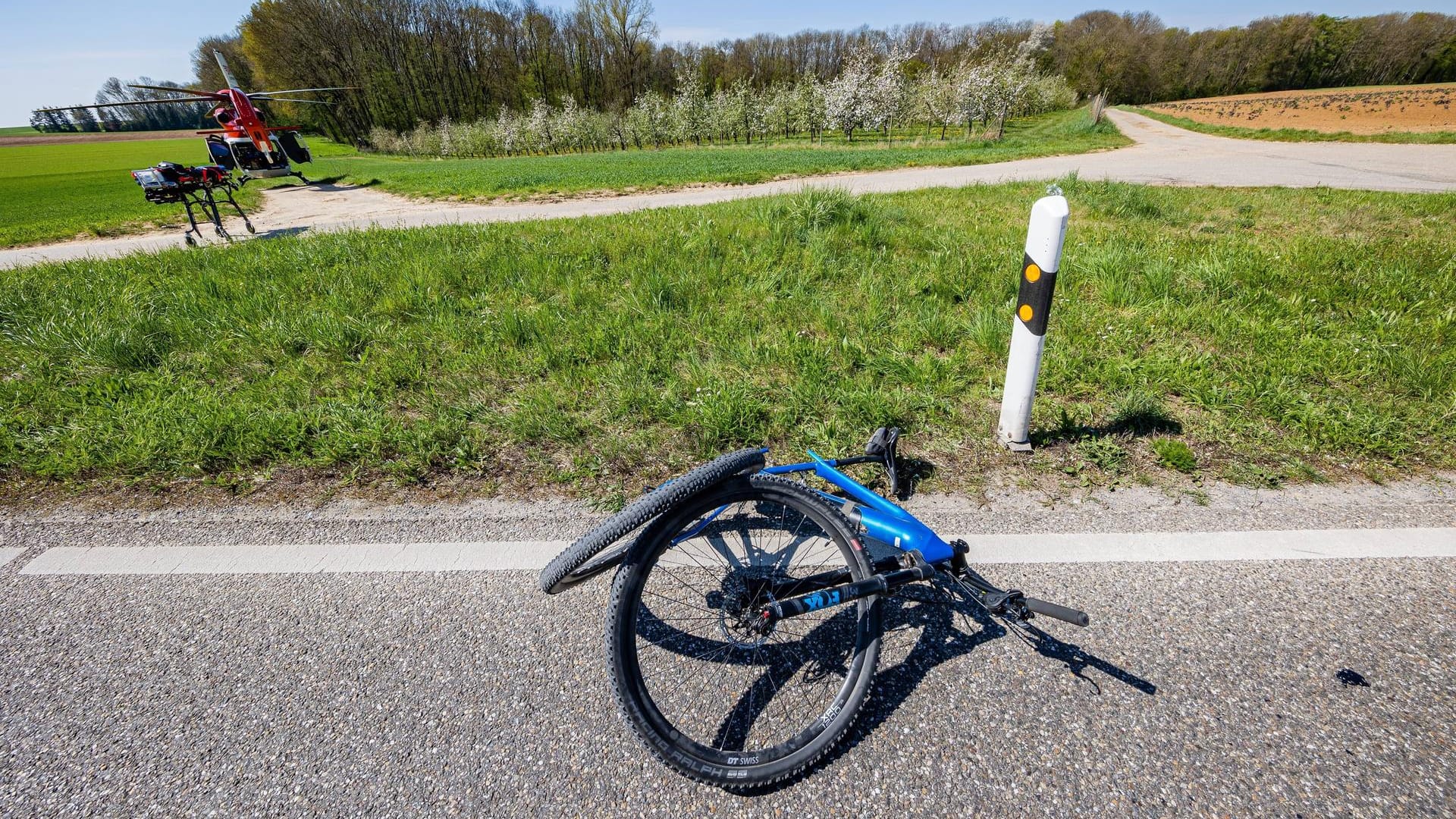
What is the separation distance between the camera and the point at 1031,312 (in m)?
2.99

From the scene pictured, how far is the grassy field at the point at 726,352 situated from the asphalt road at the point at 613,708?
925 millimetres

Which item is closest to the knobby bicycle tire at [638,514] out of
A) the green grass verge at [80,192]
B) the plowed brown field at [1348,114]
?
the green grass verge at [80,192]

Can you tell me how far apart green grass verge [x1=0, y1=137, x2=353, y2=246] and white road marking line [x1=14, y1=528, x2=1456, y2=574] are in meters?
14.6

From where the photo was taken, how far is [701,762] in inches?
65.1

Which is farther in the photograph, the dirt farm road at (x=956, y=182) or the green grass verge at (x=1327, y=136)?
the green grass verge at (x=1327, y=136)

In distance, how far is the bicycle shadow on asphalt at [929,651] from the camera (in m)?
1.82

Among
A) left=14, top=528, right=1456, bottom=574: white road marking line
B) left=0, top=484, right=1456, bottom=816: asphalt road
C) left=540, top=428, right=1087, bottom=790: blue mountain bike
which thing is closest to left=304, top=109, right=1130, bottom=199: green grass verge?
left=14, top=528, right=1456, bottom=574: white road marking line

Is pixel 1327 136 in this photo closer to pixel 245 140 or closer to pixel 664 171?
pixel 664 171

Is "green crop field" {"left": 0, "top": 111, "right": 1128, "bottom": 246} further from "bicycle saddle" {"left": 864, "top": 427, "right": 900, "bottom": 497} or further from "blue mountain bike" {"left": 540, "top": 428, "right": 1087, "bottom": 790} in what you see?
"blue mountain bike" {"left": 540, "top": 428, "right": 1087, "bottom": 790}

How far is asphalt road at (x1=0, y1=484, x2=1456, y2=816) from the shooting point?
63.7 inches

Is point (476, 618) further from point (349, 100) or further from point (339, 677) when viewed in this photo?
point (349, 100)

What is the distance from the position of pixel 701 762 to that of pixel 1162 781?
1.31 m

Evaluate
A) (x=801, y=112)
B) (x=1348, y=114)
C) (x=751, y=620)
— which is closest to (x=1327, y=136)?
(x=1348, y=114)

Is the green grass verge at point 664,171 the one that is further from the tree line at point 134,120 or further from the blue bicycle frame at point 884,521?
the tree line at point 134,120
